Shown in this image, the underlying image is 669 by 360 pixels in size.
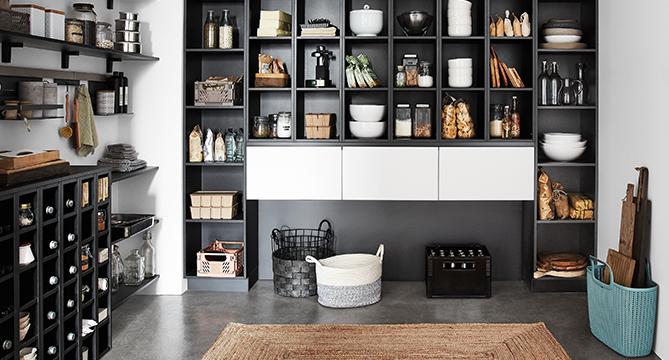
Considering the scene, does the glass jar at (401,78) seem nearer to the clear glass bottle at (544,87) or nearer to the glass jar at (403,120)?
the glass jar at (403,120)

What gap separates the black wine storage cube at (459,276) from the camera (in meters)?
4.45

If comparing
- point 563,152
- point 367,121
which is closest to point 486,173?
point 563,152

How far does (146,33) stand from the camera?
4.46 metres

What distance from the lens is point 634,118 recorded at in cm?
376

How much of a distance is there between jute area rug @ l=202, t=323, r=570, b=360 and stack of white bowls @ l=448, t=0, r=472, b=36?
2122mm

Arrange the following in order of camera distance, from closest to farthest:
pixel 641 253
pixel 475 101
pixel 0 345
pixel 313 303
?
pixel 0 345
pixel 641 253
pixel 313 303
pixel 475 101

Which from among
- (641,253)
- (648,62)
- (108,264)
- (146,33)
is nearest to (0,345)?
(108,264)

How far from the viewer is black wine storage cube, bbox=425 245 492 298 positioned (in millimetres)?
4449

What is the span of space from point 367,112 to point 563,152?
4.84ft

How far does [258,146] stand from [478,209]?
1828mm

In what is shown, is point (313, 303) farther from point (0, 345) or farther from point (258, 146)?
point (0, 345)

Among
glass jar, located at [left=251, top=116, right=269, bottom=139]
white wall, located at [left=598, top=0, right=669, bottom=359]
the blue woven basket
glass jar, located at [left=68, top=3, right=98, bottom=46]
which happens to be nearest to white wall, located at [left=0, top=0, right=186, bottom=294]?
glass jar, located at [left=251, top=116, right=269, bottom=139]

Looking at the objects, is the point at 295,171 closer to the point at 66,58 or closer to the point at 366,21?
the point at 366,21

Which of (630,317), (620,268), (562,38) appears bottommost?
(630,317)
